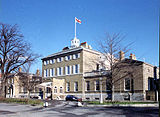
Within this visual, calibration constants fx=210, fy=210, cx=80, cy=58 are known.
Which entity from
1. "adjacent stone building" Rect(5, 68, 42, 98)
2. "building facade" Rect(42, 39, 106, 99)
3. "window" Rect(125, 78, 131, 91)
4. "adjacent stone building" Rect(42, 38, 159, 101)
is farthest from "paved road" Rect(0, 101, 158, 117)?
"adjacent stone building" Rect(5, 68, 42, 98)

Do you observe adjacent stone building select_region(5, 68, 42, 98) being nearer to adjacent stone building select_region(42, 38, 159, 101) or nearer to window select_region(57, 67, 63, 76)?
adjacent stone building select_region(42, 38, 159, 101)

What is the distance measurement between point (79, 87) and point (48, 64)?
1385cm

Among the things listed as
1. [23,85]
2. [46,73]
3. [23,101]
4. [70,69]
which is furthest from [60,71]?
[23,101]

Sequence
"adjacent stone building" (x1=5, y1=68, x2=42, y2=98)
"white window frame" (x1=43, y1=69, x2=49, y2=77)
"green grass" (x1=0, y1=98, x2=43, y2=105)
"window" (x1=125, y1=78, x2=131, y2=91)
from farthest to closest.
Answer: "white window frame" (x1=43, y1=69, x2=49, y2=77)
"adjacent stone building" (x1=5, y1=68, x2=42, y2=98)
"window" (x1=125, y1=78, x2=131, y2=91)
"green grass" (x1=0, y1=98, x2=43, y2=105)

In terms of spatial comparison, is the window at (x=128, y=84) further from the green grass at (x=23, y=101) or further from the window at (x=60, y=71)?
the window at (x=60, y=71)

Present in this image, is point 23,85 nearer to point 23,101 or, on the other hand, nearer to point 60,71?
point 60,71

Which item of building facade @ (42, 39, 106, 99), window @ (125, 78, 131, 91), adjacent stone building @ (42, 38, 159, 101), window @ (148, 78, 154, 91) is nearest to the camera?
adjacent stone building @ (42, 38, 159, 101)

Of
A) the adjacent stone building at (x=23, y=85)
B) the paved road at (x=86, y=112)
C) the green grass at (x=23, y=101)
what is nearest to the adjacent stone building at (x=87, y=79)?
the adjacent stone building at (x=23, y=85)

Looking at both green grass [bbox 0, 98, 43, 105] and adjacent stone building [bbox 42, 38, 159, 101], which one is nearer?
green grass [bbox 0, 98, 43, 105]

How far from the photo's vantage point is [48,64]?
5841cm

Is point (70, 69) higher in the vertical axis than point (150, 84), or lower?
higher

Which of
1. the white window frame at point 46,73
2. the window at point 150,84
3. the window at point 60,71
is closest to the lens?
the window at point 150,84

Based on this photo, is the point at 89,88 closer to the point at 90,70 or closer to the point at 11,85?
the point at 90,70

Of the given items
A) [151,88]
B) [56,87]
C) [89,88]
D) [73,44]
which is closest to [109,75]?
[151,88]
